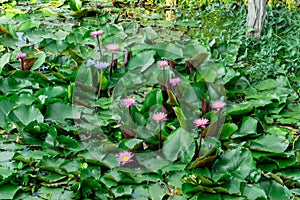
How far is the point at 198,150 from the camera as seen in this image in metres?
2.64

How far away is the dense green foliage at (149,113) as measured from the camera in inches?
98.4

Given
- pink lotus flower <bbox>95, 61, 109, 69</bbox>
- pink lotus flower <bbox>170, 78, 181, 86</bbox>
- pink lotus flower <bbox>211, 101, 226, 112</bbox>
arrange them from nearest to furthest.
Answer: pink lotus flower <bbox>211, 101, 226, 112</bbox> → pink lotus flower <bbox>170, 78, 181, 86</bbox> → pink lotus flower <bbox>95, 61, 109, 69</bbox>

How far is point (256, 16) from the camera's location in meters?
3.95

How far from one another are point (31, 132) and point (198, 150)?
2.85 ft

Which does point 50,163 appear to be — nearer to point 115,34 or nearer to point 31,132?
point 31,132

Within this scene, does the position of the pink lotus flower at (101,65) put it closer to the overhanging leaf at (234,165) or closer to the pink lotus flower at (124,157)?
the pink lotus flower at (124,157)

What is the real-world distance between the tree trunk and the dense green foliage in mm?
80

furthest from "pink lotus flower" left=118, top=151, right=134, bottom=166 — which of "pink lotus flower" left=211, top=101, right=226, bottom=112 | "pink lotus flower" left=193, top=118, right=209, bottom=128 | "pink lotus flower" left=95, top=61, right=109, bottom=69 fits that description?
"pink lotus flower" left=95, top=61, right=109, bottom=69

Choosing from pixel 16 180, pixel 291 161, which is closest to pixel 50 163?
pixel 16 180

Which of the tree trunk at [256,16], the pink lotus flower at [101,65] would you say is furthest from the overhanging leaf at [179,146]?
the tree trunk at [256,16]

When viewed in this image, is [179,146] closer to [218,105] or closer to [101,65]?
[218,105]

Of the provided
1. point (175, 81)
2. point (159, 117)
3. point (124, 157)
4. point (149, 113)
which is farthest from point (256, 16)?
point (124, 157)

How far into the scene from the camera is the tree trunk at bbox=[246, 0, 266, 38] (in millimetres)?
3906

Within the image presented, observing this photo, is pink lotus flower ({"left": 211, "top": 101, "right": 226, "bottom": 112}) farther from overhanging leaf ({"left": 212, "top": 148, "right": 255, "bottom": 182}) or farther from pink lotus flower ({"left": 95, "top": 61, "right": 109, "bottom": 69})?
pink lotus flower ({"left": 95, "top": 61, "right": 109, "bottom": 69})
